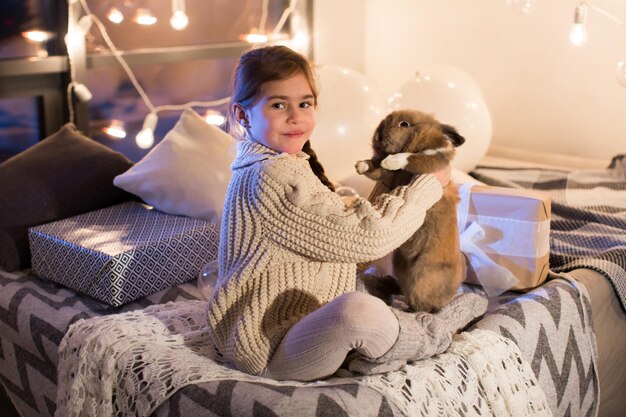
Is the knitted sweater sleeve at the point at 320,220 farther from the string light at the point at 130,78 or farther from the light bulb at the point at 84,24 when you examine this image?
the light bulb at the point at 84,24

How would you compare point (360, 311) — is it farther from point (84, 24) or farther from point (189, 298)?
point (84, 24)

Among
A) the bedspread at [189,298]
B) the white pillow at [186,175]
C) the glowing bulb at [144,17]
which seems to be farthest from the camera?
the glowing bulb at [144,17]

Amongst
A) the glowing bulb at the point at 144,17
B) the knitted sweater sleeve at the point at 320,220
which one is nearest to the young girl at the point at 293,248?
the knitted sweater sleeve at the point at 320,220

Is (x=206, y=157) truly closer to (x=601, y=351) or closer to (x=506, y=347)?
(x=506, y=347)

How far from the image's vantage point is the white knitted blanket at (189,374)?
131 centimetres

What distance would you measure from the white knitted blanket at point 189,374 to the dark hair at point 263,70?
484 millimetres

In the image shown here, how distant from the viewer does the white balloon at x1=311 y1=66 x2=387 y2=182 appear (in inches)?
99.3

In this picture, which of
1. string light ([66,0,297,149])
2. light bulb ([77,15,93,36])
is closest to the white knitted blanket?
string light ([66,0,297,149])

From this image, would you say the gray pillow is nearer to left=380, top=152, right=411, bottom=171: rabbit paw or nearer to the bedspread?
the bedspread

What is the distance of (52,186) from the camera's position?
2.05m

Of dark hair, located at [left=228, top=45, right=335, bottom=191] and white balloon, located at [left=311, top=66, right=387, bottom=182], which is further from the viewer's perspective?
white balloon, located at [left=311, top=66, right=387, bottom=182]

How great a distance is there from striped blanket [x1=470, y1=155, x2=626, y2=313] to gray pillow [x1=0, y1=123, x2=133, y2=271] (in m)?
1.23

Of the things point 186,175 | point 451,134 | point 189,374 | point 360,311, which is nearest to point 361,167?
point 451,134

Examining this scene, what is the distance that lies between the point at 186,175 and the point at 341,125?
689 millimetres
